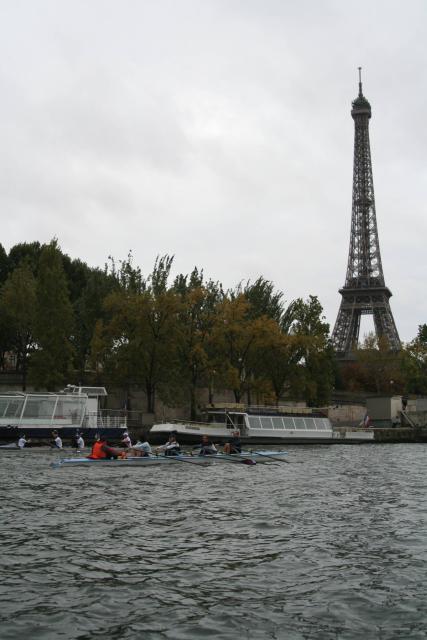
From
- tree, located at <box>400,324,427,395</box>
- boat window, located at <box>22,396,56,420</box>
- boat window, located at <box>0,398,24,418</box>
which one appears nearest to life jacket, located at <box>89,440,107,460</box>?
boat window, located at <box>22,396,56,420</box>

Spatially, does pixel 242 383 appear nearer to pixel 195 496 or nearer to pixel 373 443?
pixel 373 443

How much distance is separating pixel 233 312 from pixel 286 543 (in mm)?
57648

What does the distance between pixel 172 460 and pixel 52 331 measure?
1204 inches

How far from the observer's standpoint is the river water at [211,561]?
47.5 ft

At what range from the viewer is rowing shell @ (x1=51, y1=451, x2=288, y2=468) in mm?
42688

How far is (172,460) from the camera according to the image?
4694cm

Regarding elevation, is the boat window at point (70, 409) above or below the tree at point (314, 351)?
below

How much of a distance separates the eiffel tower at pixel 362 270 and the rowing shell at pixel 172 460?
9145 cm

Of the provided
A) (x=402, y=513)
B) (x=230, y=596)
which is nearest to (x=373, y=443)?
(x=402, y=513)

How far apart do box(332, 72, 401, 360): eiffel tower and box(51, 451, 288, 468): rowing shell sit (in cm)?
9145

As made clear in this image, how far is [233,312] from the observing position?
259ft

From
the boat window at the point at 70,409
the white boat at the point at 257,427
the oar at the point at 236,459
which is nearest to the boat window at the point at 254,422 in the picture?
the white boat at the point at 257,427

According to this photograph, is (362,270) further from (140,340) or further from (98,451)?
(98,451)

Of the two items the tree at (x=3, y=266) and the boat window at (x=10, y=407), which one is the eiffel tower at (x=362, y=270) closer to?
the tree at (x=3, y=266)
